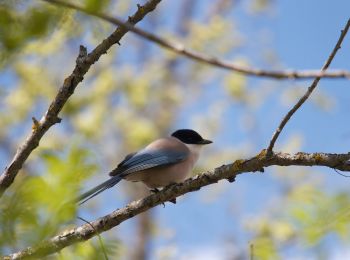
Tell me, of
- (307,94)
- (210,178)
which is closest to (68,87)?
(210,178)

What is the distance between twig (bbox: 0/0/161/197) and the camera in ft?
9.09

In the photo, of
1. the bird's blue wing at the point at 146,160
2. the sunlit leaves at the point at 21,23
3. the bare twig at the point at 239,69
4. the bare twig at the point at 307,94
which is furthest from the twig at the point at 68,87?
the bird's blue wing at the point at 146,160

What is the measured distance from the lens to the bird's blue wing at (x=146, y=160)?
4.50 m

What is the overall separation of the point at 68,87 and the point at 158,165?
1.97m

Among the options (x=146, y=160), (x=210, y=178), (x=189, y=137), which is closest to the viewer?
(x=210, y=178)

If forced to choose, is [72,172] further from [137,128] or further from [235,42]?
[235,42]

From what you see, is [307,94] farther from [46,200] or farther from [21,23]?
[46,200]

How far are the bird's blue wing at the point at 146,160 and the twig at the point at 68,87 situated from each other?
59.5 inches

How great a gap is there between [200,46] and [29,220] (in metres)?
12.1

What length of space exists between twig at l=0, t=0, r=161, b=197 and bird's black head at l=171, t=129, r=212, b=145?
282cm

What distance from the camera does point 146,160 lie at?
4.69m

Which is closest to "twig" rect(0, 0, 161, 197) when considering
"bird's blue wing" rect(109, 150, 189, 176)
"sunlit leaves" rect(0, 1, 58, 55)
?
"sunlit leaves" rect(0, 1, 58, 55)

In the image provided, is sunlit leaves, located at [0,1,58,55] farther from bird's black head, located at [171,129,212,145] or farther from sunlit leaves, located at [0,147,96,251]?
bird's black head, located at [171,129,212,145]

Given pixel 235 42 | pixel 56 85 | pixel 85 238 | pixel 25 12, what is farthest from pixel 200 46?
pixel 25 12
